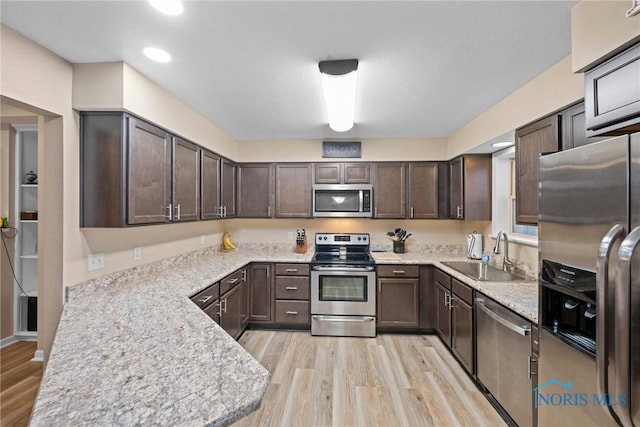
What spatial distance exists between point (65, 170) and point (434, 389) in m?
3.15

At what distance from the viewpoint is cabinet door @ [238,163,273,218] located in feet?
12.8

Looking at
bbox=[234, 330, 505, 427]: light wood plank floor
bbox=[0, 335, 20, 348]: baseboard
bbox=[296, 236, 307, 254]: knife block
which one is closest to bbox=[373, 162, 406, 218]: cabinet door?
bbox=[296, 236, 307, 254]: knife block

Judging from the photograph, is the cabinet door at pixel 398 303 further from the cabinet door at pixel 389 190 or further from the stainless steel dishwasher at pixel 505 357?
the stainless steel dishwasher at pixel 505 357

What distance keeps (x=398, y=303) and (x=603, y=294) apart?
2.53m

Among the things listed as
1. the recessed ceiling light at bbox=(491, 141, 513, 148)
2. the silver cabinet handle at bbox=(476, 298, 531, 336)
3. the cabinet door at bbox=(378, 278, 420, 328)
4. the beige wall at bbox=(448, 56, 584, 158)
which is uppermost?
the beige wall at bbox=(448, 56, 584, 158)

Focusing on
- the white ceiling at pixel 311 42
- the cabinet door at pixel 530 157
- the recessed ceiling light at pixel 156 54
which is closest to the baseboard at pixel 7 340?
the white ceiling at pixel 311 42

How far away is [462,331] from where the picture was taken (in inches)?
103

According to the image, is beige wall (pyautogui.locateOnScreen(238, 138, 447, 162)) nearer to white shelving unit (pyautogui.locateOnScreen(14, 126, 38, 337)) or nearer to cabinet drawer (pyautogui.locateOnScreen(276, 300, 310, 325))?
cabinet drawer (pyautogui.locateOnScreen(276, 300, 310, 325))

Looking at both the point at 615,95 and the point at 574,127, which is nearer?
the point at 615,95

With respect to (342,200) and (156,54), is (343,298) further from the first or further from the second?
(156,54)

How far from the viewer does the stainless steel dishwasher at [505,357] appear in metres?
1.75

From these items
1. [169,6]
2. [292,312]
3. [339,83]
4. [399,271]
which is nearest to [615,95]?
[339,83]

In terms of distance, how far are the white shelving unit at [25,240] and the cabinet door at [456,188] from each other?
15.3 ft

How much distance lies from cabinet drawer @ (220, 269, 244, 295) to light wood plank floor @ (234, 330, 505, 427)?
73 cm
